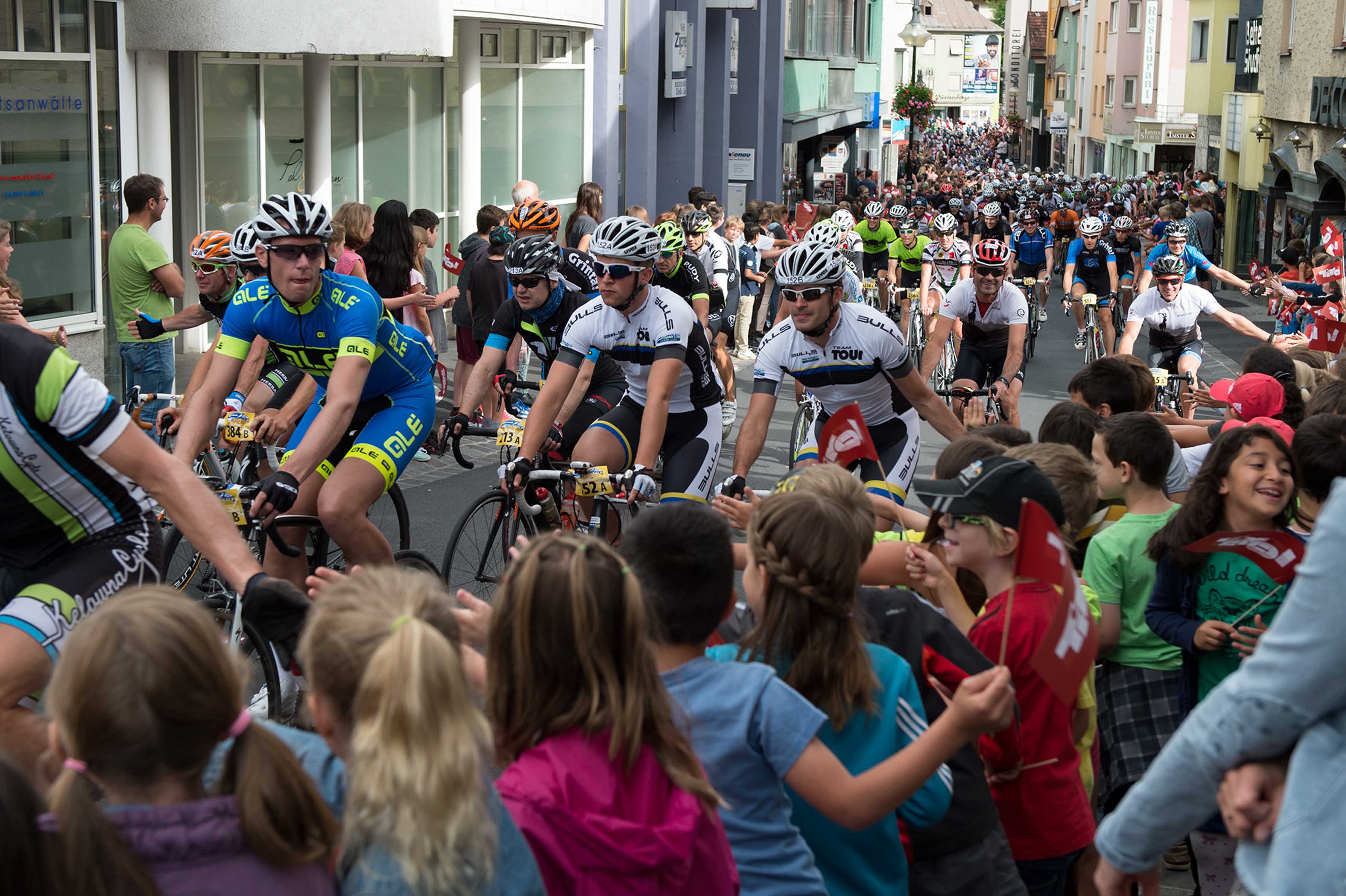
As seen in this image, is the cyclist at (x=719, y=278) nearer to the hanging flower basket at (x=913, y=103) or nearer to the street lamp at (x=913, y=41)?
the street lamp at (x=913, y=41)

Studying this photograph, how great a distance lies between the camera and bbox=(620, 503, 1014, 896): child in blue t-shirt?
8.67 ft

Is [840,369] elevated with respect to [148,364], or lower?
elevated

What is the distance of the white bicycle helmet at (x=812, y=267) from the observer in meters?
6.55

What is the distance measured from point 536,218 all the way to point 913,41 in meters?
44.1

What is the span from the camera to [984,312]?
10.7m

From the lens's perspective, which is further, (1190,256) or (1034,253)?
→ (1034,253)

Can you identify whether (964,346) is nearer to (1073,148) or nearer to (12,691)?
(12,691)

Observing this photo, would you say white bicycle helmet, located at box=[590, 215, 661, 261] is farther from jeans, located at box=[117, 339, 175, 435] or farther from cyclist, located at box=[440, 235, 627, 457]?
jeans, located at box=[117, 339, 175, 435]

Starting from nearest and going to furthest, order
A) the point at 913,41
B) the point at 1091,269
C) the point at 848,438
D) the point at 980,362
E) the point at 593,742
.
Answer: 1. the point at 593,742
2. the point at 848,438
3. the point at 980,362
4. the point at 1091,269
5. the point at 913,41

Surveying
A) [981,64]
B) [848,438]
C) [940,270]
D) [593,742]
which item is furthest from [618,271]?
[981,64]

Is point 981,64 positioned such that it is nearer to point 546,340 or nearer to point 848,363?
point 546,340

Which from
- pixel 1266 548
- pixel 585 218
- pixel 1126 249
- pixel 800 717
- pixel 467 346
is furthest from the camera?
pixel 1126 249

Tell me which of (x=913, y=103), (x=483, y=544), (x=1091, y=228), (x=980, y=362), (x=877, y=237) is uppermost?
(x=913, y=103)

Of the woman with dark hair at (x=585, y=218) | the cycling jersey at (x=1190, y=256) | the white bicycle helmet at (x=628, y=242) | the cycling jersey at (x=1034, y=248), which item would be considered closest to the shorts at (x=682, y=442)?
the white bicycle helmet at (x=628, y=242)
